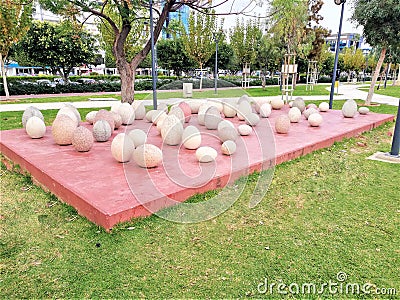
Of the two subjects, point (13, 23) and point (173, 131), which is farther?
point (13, 23)

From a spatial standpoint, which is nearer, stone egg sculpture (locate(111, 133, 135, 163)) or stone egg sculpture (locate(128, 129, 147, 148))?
stone egg sculpture (locate(111, 133, 135, 163))

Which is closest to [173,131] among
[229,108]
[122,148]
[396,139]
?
[122,148]

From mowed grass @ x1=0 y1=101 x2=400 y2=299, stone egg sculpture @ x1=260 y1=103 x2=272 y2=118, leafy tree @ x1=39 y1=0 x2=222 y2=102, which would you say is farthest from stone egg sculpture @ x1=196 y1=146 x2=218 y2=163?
leafy tree @ x1=39 y1=0 x2=222 y2=102

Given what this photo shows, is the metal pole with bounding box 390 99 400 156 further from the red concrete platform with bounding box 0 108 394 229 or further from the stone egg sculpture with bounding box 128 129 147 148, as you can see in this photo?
the stone egg sculpture with bounding box 128 129 147 148

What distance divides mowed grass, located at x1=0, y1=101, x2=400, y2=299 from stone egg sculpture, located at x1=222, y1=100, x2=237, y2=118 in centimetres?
556

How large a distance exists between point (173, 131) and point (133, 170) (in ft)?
5.87

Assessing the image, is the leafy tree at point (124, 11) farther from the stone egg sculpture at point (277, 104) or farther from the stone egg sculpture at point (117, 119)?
the stone egg sculpture at point (277, 104)

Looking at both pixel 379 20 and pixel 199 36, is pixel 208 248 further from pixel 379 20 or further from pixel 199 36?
pixel 199 36

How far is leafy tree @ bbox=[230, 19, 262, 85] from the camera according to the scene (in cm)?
2892

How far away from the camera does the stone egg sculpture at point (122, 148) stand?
5.78 metres

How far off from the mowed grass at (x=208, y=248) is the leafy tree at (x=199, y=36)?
76.8 ft

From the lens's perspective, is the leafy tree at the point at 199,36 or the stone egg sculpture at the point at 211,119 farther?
the leafy tree at the point at 199,36

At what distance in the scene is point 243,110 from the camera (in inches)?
392

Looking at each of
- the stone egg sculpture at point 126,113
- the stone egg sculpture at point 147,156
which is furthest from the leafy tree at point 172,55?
the stone egg sculpture at point 147,156
